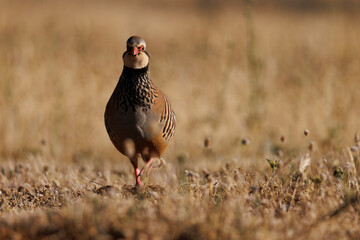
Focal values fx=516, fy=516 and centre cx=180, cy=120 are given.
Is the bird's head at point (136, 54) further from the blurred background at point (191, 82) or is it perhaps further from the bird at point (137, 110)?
the blurred background at point (191, 82)

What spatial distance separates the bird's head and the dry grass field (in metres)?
0.79

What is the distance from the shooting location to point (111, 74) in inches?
381

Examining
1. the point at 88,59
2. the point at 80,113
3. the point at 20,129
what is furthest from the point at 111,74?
the point at 20,129

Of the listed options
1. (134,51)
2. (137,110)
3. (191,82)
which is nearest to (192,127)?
(191,82)

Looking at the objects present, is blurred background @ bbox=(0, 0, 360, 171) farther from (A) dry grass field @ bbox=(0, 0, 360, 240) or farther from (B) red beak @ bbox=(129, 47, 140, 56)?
(B) red beak @ bbox=(129, 47, 140, 56)

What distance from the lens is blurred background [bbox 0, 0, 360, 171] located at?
727cm

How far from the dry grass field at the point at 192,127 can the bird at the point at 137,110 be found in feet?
1.07

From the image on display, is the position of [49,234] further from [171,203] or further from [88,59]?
[88,59]

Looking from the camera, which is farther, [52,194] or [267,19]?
[267,19]

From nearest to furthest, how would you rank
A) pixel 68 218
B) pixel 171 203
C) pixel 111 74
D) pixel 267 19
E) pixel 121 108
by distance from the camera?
pixel 68 218 → pixel 171 203 → pixel 121 108 → pixel 111 74 → pixel 267 19

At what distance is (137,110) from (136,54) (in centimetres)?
42

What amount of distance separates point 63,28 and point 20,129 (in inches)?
205

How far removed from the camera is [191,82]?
30.7ft

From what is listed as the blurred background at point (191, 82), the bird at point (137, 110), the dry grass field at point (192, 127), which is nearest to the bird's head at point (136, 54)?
the bird at point (137, 110)
